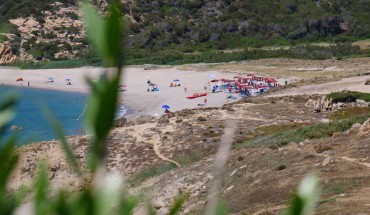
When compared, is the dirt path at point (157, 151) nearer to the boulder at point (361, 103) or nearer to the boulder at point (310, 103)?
the boulder at point (310, 103)

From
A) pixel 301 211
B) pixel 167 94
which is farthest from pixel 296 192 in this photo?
pixel 167 94

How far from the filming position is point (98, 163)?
0.78 metres

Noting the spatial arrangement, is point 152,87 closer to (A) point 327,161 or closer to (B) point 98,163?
(A) point 327,161

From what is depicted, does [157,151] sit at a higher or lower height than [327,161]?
lower

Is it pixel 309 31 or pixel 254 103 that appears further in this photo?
pixel 309 31

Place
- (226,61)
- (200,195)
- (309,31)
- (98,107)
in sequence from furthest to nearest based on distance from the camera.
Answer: (309,31) → (226,61) → (200,195) → (98,107)

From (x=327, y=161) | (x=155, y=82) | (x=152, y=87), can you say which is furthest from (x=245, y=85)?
(x=327, y=161)

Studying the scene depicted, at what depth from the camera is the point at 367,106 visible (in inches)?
1127

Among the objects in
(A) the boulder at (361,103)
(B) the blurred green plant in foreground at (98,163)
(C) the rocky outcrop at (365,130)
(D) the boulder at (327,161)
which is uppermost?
(B) the blurred green plant in foreground at (98,163)

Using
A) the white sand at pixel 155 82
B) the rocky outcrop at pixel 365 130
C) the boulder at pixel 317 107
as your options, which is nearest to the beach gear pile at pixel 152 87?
the white sand at pixel 155 82

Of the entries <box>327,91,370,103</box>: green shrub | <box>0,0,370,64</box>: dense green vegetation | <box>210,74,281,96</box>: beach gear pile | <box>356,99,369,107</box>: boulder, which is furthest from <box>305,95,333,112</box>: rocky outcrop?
Answer: <box>0,0,370,64</box>: dense green vegetation

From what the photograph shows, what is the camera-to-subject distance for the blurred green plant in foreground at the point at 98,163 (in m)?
0.74

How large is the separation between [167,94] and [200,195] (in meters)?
35.6

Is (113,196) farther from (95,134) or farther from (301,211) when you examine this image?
(301,211)
